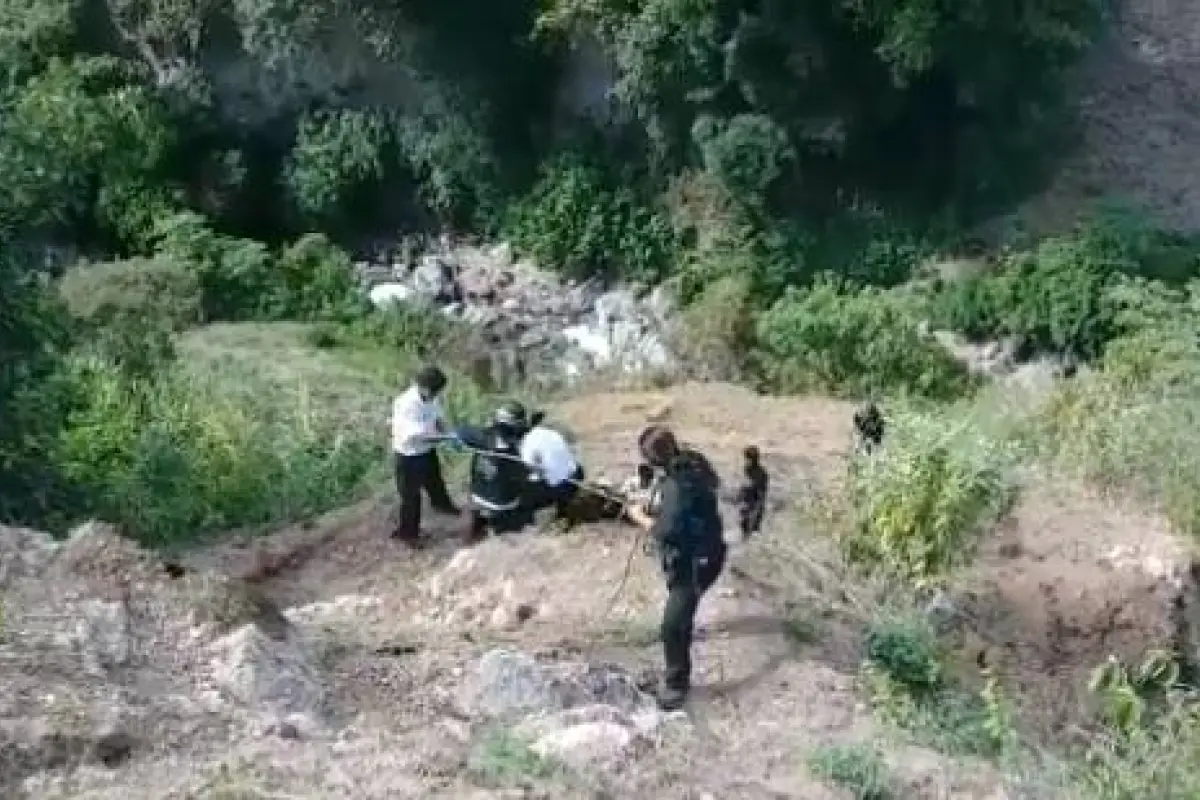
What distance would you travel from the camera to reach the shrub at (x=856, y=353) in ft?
62.6

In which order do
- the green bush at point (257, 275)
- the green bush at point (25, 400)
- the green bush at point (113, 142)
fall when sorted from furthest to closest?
1. the green bush at point (113, 142)
2. the green bush at point (257, 275)
3. the green bush at point (25, 400)

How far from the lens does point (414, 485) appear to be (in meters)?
12.2

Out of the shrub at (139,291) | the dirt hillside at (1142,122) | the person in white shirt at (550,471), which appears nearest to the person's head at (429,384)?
the person in white shirt at (550,471)

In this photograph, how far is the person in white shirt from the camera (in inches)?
466

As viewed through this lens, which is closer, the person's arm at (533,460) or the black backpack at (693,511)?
the black backpack at (693,511)

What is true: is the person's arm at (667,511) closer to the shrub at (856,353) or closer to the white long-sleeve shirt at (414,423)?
the white long-sleeve shirt at (414,423)

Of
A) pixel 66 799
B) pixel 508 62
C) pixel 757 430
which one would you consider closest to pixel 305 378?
pixel 757 430

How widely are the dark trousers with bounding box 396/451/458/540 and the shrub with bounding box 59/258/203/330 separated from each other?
7922 millimetres

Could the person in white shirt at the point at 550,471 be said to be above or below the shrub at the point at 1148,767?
above

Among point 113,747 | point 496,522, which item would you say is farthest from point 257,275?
point 113,747

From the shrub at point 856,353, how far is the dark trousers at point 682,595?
361 inches

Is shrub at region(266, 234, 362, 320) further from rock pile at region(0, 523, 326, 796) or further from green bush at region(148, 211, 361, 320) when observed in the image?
rock pile at region(0, 523, 326, 796)

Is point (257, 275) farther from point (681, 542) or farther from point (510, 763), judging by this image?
point (510, 763)

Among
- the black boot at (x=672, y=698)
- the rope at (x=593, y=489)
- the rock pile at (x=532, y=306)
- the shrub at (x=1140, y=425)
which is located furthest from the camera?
the rock pile at (x=532, y=306)
